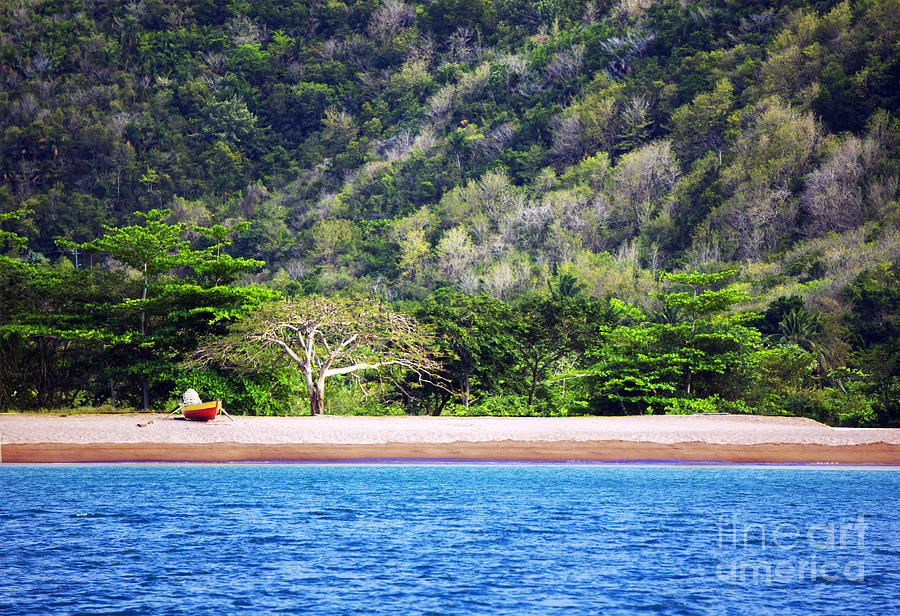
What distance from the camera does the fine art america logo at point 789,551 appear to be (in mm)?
10570

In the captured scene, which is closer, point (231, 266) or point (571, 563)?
point (571, 563)

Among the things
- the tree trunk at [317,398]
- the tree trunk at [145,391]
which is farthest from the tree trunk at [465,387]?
the tree trunk at [145,391]

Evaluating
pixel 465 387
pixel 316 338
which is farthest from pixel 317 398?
pixel 465 387

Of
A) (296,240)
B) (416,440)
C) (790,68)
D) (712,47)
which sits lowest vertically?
(416,440)

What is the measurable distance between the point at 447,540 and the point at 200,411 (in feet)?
31.9

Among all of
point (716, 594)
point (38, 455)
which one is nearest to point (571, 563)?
point (716, 594)

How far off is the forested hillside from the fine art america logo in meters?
11.4

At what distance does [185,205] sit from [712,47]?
54172 mm

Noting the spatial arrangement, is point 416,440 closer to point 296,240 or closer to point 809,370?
point 809,370

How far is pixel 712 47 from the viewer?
264ft

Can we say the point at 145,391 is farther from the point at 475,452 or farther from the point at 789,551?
the point at 789,551

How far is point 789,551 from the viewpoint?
11.8 metres

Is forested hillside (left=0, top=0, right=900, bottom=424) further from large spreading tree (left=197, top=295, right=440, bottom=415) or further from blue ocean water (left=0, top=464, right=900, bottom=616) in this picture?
blue ocean water (left=0, top=464, right=900, bottom=616)

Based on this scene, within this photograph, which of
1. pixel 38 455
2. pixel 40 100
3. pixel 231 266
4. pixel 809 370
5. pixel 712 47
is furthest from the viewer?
pixel 40 100
